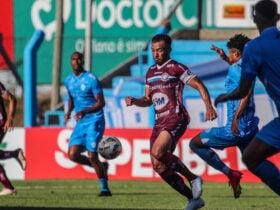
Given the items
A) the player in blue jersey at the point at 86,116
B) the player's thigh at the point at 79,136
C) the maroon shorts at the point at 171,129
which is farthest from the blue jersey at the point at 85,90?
the maroon shorts at the point at 171,129

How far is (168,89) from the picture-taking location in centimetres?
1296

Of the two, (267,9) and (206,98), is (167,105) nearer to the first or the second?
(206,98)

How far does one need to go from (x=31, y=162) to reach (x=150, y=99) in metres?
8.61

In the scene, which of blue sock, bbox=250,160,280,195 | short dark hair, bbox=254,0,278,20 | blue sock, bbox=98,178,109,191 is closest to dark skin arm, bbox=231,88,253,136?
blue sock, bbox=250,160,280,195

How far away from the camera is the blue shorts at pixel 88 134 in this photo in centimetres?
1708

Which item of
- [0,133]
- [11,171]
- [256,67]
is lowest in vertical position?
[11,171]

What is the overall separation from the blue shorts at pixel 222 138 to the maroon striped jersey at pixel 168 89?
1.31 m

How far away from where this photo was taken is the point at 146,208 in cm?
1394

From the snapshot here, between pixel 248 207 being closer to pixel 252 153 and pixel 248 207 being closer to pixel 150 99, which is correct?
pixel 150 99

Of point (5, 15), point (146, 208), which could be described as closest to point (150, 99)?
point (146, 208)

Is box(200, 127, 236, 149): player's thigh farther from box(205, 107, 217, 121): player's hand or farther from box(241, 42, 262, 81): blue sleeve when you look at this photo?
box(241, 42, 262, 81): blue sleeve

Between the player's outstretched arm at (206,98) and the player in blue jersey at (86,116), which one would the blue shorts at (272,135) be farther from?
the player in blue jersey at (86,116)

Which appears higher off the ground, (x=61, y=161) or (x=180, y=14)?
(x=180, y=14)

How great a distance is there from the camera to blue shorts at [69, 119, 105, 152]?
1708 centimetres
